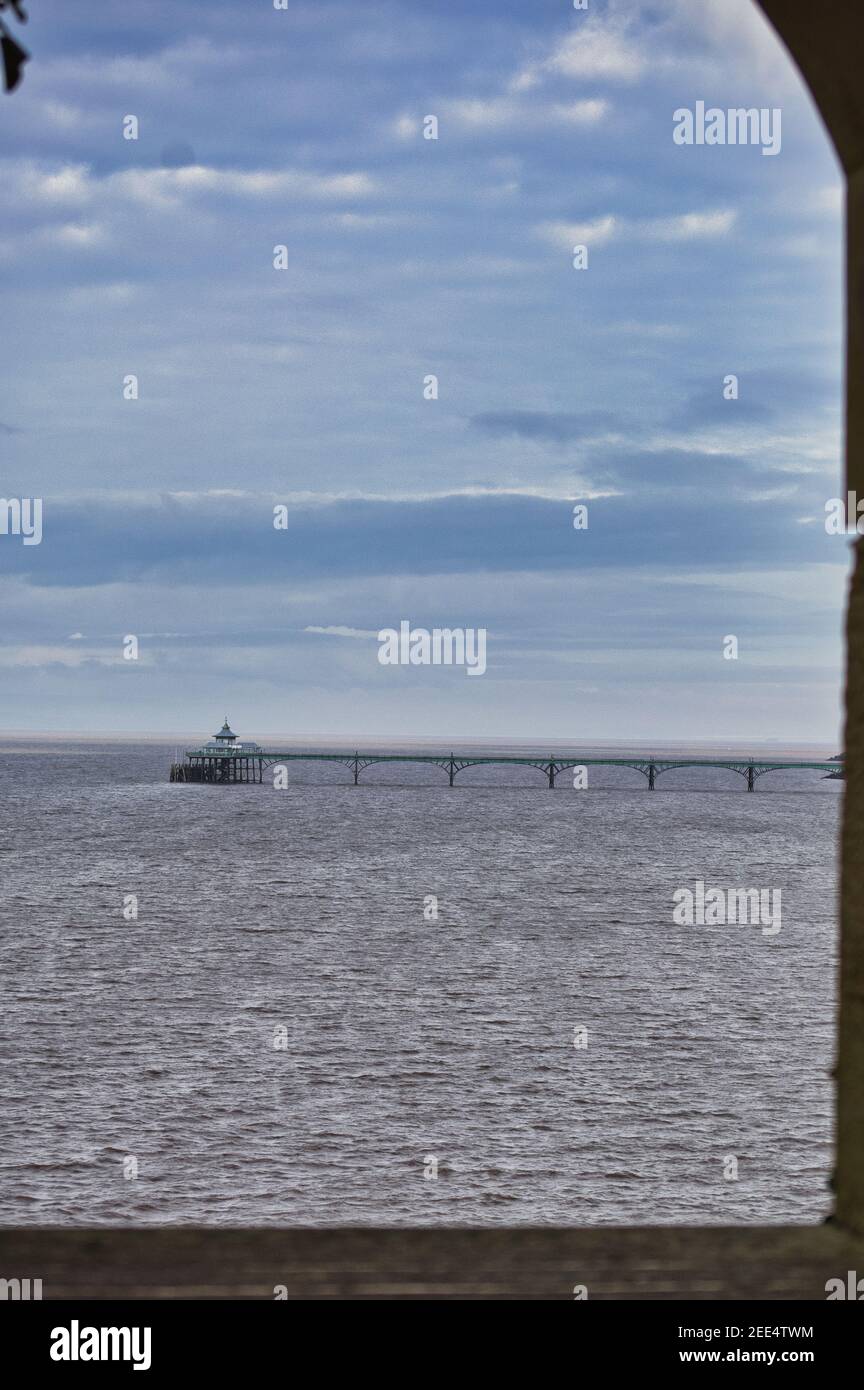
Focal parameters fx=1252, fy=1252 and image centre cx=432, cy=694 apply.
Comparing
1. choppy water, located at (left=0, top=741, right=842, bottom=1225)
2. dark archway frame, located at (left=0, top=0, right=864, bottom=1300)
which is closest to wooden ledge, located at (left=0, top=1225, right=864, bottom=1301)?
dark archway frame, located at (left=0, top=0, right=864, bottom=1300)

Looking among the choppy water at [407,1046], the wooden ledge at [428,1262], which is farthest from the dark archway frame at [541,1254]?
the choppy water at [407,1046]

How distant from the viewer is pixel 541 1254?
244 centimetres

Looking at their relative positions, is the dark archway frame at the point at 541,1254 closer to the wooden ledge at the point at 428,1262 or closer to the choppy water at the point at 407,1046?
the wooden ledge at the point at 428,1262

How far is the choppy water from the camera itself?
21172mm

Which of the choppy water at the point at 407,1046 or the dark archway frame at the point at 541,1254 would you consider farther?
the choppy water at the point at 407,1046

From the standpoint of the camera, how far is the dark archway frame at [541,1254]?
230 centimetres

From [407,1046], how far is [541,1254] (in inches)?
1106

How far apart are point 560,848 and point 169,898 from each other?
30.6 meters

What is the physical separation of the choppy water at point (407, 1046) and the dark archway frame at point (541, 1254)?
18.0 m

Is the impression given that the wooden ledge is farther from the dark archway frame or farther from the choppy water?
the choppy water

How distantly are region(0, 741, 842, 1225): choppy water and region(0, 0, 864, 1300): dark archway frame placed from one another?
18.0 m

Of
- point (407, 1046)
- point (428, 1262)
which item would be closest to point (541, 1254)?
point (428, 1262)

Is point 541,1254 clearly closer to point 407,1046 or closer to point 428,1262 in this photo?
point 428,1262
